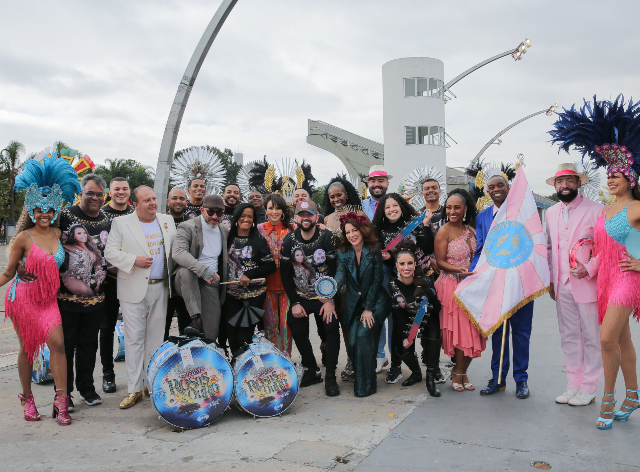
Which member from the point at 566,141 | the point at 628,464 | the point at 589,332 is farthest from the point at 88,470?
the point at 566,141

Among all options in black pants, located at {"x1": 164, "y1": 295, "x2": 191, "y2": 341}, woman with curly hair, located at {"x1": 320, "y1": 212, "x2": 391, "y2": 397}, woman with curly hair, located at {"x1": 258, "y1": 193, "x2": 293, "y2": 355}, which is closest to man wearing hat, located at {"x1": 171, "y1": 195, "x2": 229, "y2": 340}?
black pants, located at {"x1": 164, "y1": 295, "x2": 191, "y2": 341}

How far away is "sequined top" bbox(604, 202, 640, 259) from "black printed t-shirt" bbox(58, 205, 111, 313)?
168 inches

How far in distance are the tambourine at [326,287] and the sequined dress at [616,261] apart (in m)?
2.22

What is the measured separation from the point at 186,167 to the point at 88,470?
A: 13.8ft

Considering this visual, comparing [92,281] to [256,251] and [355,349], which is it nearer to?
[256,251]

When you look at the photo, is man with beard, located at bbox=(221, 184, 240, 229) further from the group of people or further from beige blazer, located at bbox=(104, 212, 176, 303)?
beige blazer, located at bbox=(104, 212, 176, 303)

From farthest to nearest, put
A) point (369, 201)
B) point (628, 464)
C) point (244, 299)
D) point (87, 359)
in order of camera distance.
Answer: point (369, 201) < point (244, 299) < point (87, 359) < point (628, 464)

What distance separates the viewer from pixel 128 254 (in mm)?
4664

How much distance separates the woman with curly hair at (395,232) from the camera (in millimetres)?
5270

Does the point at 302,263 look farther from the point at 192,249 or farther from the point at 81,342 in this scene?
the point at 81,342

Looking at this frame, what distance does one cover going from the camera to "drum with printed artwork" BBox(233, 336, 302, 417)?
4191 millimetres

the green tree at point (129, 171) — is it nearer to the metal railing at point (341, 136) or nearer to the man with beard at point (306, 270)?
the metal railing at point (341, 136)

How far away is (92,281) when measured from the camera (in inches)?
181

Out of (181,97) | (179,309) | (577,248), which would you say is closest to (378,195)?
(577,248)
